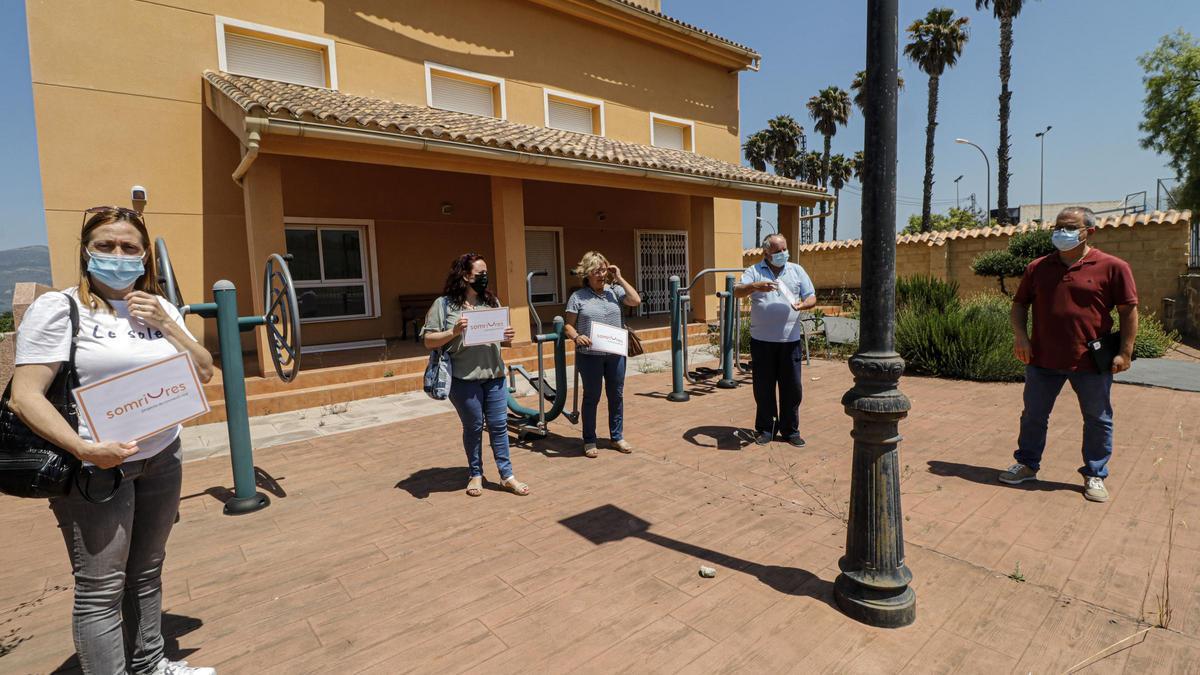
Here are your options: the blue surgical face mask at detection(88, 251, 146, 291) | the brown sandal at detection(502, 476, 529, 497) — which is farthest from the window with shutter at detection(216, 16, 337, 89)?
the blue surgical face mask at detection(88, 251, 146, 291)

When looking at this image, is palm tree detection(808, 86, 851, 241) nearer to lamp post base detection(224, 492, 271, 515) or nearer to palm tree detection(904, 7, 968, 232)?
palm tree detection(904, 7, 968, 232)

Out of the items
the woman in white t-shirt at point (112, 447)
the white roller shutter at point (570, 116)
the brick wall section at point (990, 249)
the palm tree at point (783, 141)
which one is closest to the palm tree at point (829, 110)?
the palm tree at point (783, 141)

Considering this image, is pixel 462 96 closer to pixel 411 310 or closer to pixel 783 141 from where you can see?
pixel 411 310

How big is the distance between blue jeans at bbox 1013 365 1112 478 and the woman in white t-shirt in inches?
191

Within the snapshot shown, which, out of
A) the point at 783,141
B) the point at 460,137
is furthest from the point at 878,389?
the point at 783,141

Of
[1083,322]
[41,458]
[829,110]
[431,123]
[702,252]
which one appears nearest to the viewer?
[41,458]

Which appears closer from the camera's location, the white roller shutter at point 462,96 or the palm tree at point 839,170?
the white roller shutter at point 462,96

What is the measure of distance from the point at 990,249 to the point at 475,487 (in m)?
16.9

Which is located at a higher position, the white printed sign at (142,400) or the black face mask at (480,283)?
the black face mask at (480,283)

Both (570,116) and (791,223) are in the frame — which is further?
(791,223)

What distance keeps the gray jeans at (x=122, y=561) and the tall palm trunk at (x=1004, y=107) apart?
31.6m

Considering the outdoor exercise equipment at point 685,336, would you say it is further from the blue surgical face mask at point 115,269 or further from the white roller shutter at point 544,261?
the white roller shutter at point 544,261

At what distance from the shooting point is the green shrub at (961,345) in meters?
7.42

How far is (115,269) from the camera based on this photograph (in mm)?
1979
